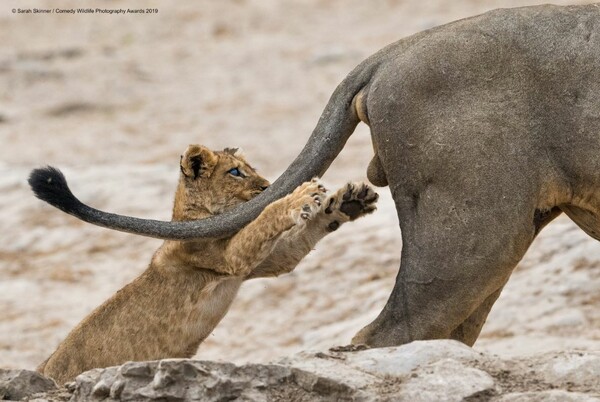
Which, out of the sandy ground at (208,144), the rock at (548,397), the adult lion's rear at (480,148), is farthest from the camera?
the sandy ground at (208,144)

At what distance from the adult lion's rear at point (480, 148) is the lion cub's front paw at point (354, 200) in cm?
16

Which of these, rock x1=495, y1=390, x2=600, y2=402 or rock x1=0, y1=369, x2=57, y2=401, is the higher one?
rock x1=0, y1=369, x2=57, y2=401

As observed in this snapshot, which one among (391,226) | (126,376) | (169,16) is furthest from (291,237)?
(169,16)

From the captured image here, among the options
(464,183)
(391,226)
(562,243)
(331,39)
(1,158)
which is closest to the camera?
(464,183)

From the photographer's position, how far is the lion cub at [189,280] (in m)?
6.26

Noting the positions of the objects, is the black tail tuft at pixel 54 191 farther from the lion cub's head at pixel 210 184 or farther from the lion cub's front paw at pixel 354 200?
the lion cub's front paw at pixel 354 200

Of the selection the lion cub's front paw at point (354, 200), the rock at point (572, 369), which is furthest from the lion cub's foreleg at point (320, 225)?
the rock at point (572, 369)

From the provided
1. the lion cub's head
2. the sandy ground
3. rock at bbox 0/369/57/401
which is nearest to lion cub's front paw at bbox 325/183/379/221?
the lion cub's head

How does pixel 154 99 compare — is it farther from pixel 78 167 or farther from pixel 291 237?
pixel 291 237

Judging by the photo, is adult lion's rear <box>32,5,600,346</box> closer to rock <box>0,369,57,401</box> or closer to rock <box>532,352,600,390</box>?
rock <box>532,352,600,390</box>

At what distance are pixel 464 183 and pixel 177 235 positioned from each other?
126 cm

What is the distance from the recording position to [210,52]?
56.6 ft

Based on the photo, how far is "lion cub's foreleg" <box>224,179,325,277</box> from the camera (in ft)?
19.2

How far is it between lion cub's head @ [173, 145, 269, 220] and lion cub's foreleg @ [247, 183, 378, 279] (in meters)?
0.39
